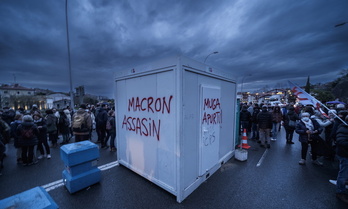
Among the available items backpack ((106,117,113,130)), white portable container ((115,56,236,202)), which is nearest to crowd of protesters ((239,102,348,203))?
white portable container ((115,56,236,202))

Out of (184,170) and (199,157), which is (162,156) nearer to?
(184,170)

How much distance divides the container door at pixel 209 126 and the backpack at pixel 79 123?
447 centimetres

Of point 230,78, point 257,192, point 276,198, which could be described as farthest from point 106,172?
point 230,78

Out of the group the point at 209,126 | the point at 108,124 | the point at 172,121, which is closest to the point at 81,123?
the point at 108,124

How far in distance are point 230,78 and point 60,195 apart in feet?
18.7

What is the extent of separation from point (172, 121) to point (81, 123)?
4030 mm

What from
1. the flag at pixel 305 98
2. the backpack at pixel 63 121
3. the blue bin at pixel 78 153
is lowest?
the blue bin at pixel 78 153

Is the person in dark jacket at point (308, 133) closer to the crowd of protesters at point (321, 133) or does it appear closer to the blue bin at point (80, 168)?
the crowd of protesters at point (321, 133)

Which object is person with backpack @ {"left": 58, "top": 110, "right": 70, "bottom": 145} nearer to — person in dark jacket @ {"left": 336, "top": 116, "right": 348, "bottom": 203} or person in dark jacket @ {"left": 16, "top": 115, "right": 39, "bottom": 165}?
person in dark jacket @ {"left": 16, "top": 115, "right": 39, "bottom": 165}

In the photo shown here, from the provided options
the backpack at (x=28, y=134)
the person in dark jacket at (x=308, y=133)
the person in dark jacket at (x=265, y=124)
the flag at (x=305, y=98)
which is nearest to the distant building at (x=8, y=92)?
the backpack at (x=28, y=134)

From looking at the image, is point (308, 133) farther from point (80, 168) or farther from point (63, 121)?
point (63, 121)

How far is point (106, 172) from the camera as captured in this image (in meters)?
3.99

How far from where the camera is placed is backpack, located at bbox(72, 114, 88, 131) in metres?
4.87

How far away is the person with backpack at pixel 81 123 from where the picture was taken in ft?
16.1
